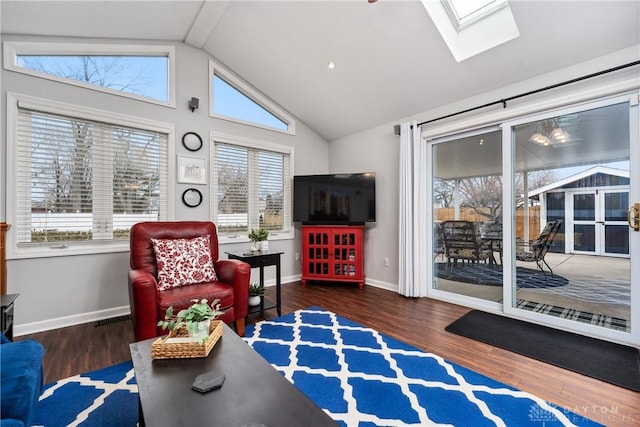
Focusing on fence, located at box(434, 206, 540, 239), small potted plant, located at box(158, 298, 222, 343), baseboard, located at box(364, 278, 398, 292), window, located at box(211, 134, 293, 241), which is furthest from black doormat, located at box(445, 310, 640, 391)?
window, located at box(211, 134, 293, 241)

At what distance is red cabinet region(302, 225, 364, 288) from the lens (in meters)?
4.07

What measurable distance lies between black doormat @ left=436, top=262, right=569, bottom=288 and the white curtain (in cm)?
30

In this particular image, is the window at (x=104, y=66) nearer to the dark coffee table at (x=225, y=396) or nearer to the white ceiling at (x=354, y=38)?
the white ceiling at (x=354, y=38)

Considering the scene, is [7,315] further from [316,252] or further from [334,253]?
[334,253]

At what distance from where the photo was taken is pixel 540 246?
2803mm

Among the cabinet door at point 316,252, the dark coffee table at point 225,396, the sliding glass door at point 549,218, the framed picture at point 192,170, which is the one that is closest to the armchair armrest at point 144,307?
the dark coffee table at point 225,396

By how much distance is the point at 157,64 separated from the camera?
3342 millimetres

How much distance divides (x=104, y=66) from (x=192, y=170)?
53.4 inches

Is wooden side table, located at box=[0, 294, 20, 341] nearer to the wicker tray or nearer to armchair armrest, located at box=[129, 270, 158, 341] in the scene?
armchair armrest, located at box=[129, 270, 158, 341]

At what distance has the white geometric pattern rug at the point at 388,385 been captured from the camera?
1.50 m

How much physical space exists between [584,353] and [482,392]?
112 centimetres

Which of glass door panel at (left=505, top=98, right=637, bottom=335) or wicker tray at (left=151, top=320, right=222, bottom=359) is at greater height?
glass door panel at (left=505, top=98, right=637, bottom=335)

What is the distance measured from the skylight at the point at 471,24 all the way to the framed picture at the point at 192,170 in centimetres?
288

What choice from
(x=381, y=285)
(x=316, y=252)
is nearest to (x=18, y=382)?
(x=316, y=252)
